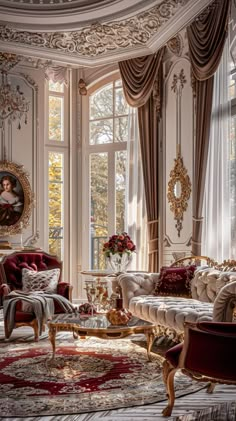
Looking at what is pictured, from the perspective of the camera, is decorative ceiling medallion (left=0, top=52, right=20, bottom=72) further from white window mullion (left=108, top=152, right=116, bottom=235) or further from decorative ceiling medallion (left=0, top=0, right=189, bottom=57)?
white window mullion (left=108, top=152, right=116, bottom=235)

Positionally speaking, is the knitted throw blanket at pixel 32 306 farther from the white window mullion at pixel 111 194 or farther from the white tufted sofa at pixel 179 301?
the white window mullion at pixel 111 194

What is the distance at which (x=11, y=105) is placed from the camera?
798cm

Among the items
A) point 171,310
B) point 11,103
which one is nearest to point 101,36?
point 11,103

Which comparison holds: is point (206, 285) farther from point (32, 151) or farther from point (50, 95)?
point (50, 95)

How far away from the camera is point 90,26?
6809mm

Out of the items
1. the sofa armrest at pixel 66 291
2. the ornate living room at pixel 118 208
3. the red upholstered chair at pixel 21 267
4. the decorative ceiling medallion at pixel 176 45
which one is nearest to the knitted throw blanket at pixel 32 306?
the ornate living room at pixel 118 208

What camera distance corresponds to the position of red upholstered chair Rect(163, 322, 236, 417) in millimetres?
3066

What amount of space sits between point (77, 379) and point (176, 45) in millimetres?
4713

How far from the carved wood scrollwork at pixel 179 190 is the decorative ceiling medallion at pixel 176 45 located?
4.51ft

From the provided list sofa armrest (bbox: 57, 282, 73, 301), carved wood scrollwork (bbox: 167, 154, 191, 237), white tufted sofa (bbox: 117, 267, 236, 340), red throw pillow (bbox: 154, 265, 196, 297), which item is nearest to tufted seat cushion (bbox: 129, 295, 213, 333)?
white tufted sofa (bbox: 117, 267, 236, 340)

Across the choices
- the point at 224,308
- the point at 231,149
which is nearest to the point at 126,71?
the point at 231,149

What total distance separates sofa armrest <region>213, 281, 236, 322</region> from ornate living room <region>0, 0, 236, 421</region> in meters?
0.01

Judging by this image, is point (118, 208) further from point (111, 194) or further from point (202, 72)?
point (202, 72)

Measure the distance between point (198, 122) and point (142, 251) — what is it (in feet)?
6.95
